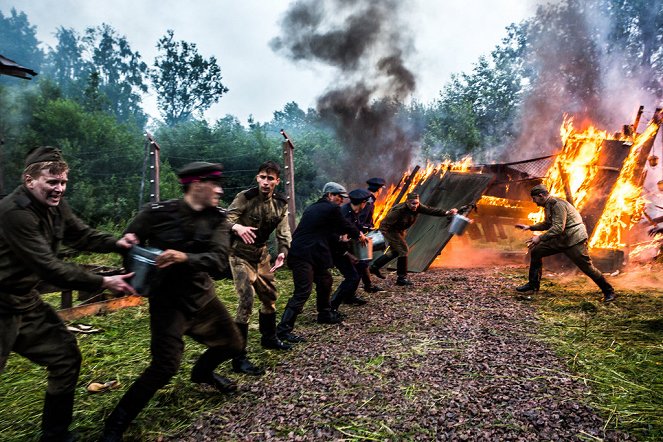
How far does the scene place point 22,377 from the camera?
4.20 m

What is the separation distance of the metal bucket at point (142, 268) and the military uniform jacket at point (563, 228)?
646 centimetres

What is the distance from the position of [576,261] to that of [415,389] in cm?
491

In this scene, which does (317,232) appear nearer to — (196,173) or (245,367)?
(245,367)

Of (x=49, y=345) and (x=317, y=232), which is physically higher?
(x=317, y=232)

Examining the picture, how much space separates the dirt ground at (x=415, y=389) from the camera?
309 cm

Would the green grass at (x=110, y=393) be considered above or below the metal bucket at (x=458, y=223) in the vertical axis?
below

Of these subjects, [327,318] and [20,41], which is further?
[20,41]

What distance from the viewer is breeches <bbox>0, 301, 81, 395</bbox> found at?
2.82m

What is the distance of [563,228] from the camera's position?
22.9ft

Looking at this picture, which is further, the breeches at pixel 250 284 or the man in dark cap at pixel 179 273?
the breeches at pixel 250 284

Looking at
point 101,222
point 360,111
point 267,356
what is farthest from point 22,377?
point 360,111

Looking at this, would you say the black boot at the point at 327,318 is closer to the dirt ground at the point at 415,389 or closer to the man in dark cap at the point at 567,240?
the dirt ground at the point at 415,389

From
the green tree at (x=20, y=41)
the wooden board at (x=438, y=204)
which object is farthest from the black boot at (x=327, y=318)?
the green tree at (x=20, y=41)

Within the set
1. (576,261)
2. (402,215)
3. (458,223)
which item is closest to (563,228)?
(576,261)
